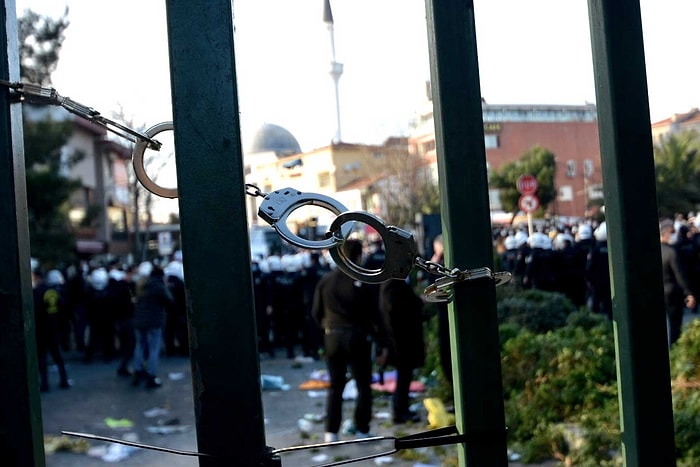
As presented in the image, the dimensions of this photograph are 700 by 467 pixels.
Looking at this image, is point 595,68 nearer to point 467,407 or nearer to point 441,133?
point 441,133

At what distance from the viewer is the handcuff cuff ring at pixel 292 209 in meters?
1.51

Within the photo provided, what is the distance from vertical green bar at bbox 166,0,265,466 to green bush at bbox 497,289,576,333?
327 inches

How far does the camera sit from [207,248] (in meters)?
1.36

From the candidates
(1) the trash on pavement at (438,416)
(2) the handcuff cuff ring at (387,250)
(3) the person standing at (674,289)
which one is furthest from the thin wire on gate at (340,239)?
(3) the person standing at (674,289)

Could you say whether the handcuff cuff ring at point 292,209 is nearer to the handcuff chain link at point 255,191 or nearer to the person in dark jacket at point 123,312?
the handcuff chain link at point 255,191

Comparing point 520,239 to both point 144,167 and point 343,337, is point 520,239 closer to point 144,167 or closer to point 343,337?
point 343,337

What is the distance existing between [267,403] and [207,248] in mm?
8378

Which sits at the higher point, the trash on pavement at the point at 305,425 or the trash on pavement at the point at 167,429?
the trash on pavement at the point at 167,429

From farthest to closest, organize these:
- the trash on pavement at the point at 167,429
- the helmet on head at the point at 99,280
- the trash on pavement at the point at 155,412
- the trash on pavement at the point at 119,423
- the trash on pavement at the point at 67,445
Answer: the helmet on head at the point at 99,280
the trash on pavement at the point at 155,412
the trash on pavement at the point at 119,423
the trash on pavement at the point at 167,429
the trash on pavement at the point at 67,445

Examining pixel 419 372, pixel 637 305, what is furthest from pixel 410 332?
pixel 637 305

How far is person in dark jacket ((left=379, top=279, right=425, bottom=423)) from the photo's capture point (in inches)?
305

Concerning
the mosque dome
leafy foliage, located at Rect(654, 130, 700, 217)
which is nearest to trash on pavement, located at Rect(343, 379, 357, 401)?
the mosque dome

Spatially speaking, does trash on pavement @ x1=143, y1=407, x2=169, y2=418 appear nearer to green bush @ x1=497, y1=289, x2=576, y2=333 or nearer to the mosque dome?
the mosque dome

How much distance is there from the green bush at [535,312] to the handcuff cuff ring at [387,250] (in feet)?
26.5
